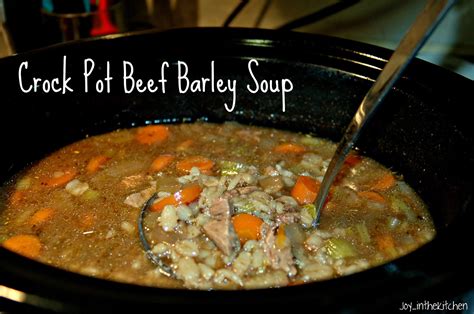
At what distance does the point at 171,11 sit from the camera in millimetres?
2475

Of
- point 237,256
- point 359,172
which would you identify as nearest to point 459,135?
point 359,172

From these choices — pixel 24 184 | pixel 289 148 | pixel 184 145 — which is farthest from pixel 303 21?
pixel 24 184

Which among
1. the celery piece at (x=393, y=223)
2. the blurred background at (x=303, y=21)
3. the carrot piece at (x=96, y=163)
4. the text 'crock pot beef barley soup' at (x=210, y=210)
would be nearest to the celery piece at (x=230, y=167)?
the text 'crock pot beef barley soup' at (x=210, y=210)

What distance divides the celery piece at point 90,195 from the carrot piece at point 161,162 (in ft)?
0.64

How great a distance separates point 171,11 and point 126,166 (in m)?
1.10

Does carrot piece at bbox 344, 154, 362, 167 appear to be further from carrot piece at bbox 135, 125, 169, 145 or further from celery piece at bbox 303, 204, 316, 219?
carrot piece at bbox 135, 125, 169, 145

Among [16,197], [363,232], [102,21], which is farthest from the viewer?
[102,21]

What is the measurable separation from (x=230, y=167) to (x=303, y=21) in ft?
2.61

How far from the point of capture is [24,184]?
5.14 ft

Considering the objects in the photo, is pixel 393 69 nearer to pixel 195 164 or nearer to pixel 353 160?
pixel 353 160

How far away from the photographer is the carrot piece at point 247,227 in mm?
1276

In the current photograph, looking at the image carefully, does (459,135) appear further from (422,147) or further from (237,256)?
(237,256)

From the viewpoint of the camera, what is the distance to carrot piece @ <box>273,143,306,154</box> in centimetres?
173

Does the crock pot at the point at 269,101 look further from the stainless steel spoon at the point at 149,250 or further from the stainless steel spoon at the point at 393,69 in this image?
the stainless steel spoon at the point at 149,250
